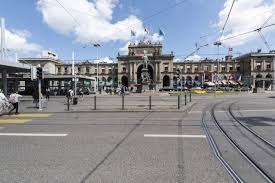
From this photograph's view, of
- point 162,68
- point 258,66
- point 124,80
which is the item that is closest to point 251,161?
point 162,68

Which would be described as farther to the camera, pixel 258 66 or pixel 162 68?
pixel 162 68

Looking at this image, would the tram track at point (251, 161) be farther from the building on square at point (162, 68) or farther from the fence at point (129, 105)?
the building on square at point (162, 68)

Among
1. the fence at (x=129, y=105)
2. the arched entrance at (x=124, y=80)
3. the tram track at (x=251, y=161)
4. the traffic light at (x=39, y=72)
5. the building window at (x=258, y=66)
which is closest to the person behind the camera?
the tram track at (x=251, y=161)

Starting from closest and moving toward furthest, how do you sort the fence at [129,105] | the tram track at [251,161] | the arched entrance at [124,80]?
1. the tram track at [251,161]
2. the fence at [129,105]
3. the arched entrance at [124,80]

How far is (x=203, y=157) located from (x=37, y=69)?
1746cm

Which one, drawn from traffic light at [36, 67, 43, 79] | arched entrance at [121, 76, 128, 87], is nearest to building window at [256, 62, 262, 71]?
arched entrance at [121, 76, 128, 87]

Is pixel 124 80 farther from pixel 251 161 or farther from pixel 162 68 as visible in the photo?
pixel 251 161

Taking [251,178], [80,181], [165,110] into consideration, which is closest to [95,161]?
[80,181]

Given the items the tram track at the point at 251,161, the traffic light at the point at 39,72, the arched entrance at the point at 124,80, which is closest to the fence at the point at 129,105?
the traffic light at the point at 39,72

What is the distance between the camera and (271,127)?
12.0m

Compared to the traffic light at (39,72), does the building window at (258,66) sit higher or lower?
higher

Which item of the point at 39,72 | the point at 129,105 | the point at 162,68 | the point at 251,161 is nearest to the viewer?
the point at 251,161

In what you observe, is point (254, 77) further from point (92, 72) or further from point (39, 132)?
point (39, 132)

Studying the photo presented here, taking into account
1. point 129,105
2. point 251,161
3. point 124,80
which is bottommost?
point 251,161
